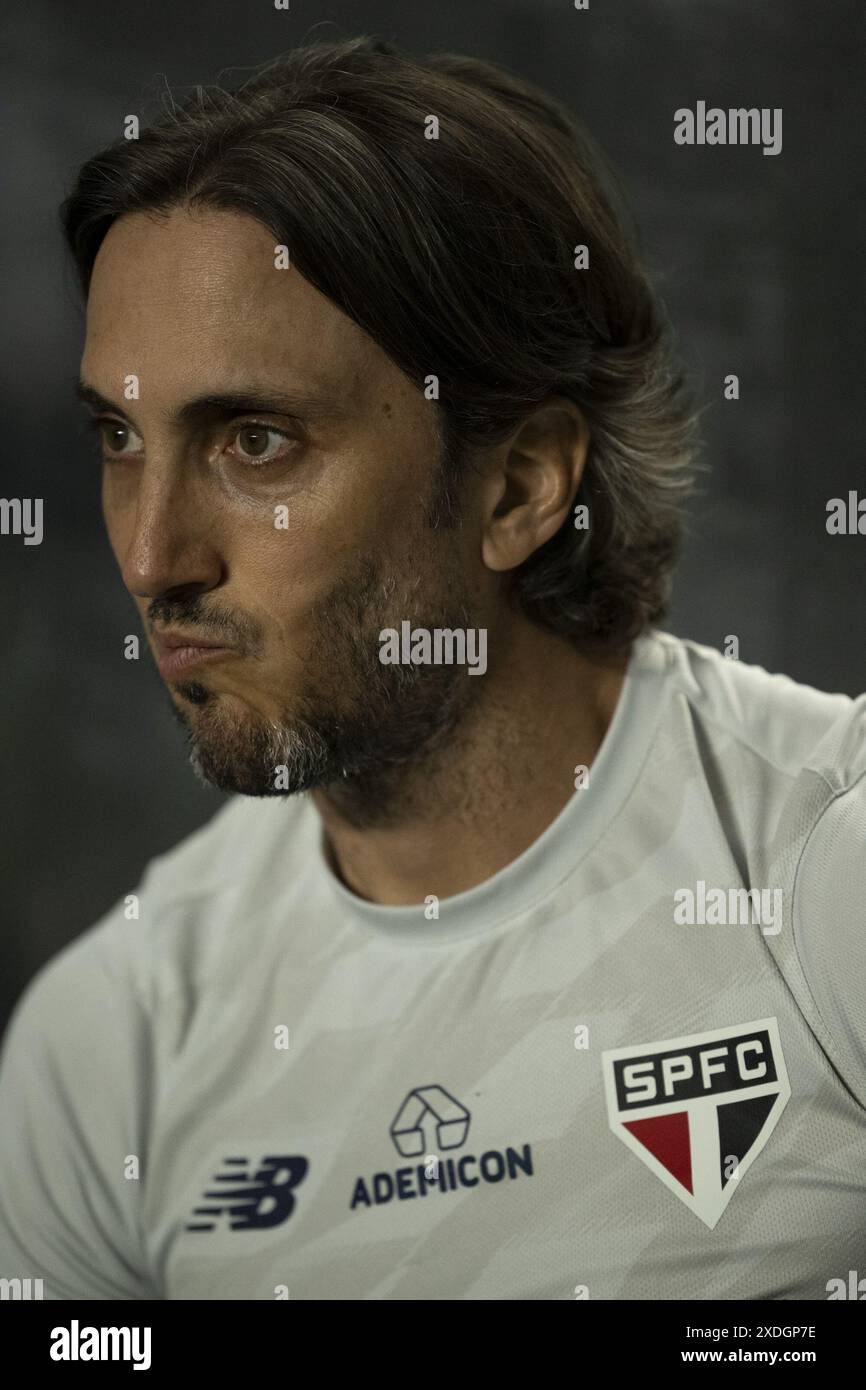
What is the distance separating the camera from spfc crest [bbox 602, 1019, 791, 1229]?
1343 millimetres

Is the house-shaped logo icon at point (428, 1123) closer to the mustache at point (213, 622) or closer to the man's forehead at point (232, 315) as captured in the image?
the mustache at point (213, 622)

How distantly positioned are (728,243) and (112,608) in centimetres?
96

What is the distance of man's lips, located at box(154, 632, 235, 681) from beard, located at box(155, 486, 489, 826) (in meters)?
0.02

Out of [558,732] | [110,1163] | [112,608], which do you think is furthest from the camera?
[112,608]

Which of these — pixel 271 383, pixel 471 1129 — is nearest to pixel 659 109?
pixel 271 383

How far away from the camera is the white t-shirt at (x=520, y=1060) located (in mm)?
1341

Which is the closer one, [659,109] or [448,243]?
[448,243]

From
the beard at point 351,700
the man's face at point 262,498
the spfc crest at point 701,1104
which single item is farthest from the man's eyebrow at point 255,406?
the spfc crest at point 701,1104

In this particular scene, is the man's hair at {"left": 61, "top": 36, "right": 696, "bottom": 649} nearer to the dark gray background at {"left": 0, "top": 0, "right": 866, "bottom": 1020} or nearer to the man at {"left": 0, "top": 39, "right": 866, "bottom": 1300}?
the man at {"left": 0, "top": 39, "right": 866, "bottom": 1300}

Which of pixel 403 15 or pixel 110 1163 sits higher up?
pixel 403 15

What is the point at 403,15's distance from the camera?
1.84 metres

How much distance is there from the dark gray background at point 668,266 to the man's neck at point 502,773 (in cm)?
46

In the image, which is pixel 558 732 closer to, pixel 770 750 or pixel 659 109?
pixel 770 750
